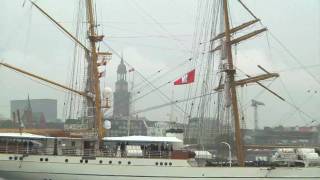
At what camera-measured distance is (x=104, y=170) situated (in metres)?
37.0

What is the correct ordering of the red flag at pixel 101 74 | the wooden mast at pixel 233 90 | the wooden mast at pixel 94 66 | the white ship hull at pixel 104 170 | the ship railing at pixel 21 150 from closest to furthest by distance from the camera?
the white ship hull at pixel 104 170, the ship railing at pixel 21 150, the wooden mast at pixel 233 90, the wooden mast at pixel 94 66, the red flag at pixel 101 74

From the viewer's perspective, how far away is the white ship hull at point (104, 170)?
36906 millimetres

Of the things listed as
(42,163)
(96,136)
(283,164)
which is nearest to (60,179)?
(42,163)

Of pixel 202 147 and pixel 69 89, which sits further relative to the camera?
pixel 202 147

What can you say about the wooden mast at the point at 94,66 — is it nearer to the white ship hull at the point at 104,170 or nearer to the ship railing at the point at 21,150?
the white ship hull at the point at 104,170

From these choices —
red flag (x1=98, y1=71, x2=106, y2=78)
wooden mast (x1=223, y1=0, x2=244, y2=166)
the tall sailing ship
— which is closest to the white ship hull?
the tall sailing ship

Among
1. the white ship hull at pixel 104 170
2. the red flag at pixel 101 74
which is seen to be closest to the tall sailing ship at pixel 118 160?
the white ship hull at pixel 104 170

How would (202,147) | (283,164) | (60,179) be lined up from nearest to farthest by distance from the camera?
(60,179)
(283,164)
(202,147)

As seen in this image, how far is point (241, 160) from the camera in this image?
40.0 meters

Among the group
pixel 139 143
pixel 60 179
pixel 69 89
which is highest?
pixel 69 89

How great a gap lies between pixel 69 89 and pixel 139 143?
6520 mm

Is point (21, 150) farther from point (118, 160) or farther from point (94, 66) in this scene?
point (94, 66)

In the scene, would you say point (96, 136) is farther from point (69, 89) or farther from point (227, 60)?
point (227, 60)

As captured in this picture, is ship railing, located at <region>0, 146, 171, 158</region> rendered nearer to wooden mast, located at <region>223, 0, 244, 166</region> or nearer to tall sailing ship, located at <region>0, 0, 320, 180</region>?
tall sailing ship, located at <region>0, 0, 320, 180</region>
